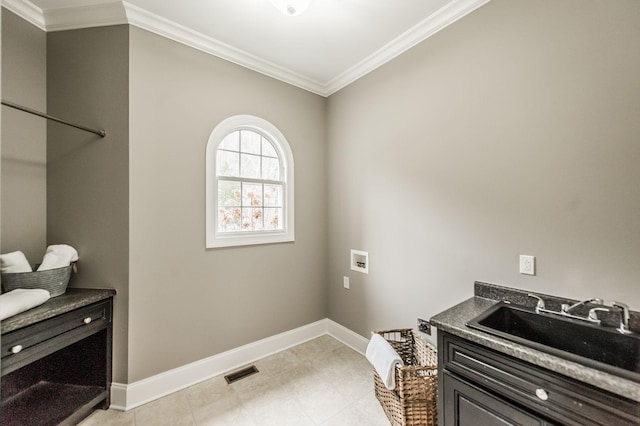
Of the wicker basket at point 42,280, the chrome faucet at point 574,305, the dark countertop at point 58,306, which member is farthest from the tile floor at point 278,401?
the chrome faucet at point 574,305

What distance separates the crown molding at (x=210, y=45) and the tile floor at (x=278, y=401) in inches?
108

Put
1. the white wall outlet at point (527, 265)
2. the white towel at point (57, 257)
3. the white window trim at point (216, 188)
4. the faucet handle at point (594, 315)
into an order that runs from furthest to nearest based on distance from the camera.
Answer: the white window trim at point (216, 188), the white towel at point (57, 257), the white wall outlet at point (527, 265), the faucet handle at point (594, 315)

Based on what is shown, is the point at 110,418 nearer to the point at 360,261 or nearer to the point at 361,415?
the point at 361,415

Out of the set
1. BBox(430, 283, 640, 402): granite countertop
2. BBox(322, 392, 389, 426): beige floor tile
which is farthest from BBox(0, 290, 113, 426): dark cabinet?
BBox(430, 283, 640, 402): granite countertop

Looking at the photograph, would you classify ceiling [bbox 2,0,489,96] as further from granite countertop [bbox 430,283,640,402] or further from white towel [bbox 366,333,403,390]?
white towel [bbox 366,333,403,390]

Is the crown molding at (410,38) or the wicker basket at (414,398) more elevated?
the crown molding at (410,38)

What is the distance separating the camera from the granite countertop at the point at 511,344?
3.55 ft

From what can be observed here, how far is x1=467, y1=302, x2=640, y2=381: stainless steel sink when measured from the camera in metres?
1.31

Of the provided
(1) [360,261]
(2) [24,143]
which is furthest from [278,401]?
(2) [24,143]

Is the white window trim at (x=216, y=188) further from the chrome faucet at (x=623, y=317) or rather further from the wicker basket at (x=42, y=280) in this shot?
the chrome faucet at (x=623, y=317)

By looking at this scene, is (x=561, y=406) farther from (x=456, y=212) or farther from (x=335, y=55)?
(x=335, y=55)

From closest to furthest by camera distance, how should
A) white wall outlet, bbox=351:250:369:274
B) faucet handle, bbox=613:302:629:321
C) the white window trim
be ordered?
faucet handle, bbox=613:302:629:321 < the white window trim < white wall outlet, bbox=351:250:369:274

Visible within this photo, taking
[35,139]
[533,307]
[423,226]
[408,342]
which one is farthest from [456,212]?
[35,139]

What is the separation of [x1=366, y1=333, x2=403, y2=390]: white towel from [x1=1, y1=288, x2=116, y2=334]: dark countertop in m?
1.92
